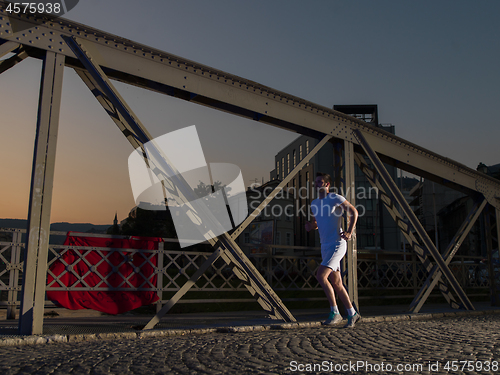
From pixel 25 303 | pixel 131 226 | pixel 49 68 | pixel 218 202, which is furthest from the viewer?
pixel 131 226

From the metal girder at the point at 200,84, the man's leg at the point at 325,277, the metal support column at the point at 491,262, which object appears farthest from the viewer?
the metal support column at the point at 491,262

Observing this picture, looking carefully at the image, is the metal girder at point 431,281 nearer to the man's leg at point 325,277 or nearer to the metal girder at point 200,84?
the metal girder at point 200,84

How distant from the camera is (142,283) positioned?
297 inches

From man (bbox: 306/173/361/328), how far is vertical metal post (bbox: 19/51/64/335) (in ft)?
11.4

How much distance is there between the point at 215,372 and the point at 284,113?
513cm

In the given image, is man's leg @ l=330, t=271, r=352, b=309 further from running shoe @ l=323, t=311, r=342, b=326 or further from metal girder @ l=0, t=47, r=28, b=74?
metal girder @ l=0, t=47, r=28, b=74

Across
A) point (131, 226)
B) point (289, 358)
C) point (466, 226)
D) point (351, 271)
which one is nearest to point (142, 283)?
point (351, 271)

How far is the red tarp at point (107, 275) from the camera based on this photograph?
704cm

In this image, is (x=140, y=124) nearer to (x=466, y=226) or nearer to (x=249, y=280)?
(x=249, y=280)

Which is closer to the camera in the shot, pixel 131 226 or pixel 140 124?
pixel 140 124

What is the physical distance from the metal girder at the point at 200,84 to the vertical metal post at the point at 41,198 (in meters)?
0.43

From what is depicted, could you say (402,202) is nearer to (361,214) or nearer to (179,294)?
(179,294)

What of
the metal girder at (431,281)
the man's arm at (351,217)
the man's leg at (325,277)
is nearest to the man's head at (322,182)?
the man's arm at (351,217)

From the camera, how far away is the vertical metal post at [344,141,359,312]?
743 centimetres
